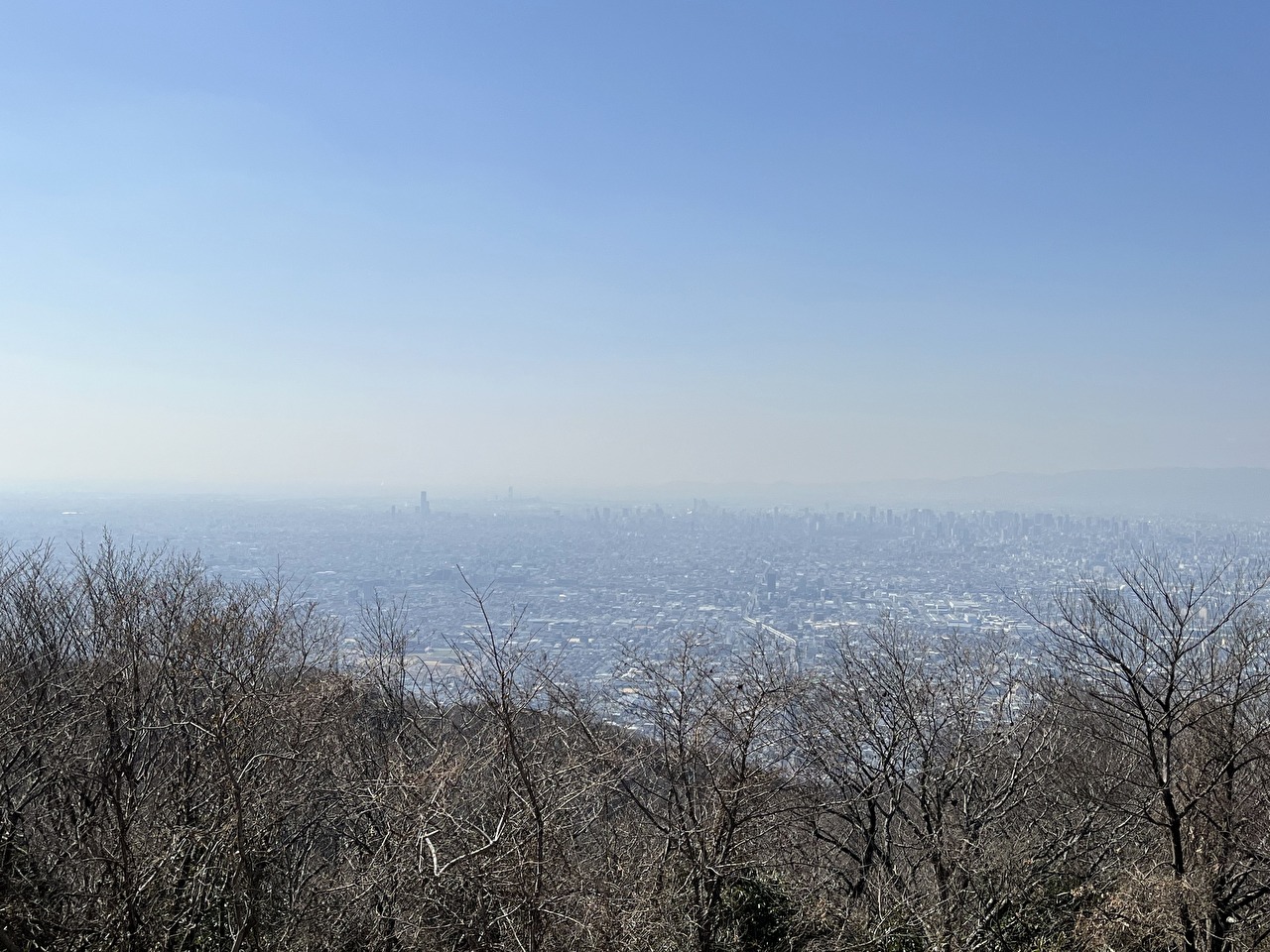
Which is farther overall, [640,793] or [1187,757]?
[640,793]

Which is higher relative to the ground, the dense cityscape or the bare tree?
the bare tree

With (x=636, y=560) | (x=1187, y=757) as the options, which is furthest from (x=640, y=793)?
(x=636, y=560)

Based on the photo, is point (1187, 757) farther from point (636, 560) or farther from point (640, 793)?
point (636, 560)

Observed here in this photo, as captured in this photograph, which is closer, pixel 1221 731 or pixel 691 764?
pixel 691 764

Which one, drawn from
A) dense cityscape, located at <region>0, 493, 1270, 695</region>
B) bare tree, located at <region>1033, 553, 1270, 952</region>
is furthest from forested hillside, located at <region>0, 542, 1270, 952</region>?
dense cityscape, located at <region>0, 493, 1270, 695</region>

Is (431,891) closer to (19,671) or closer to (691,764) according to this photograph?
(691,764)

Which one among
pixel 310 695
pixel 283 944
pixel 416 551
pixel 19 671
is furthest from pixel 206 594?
pixel 416 551

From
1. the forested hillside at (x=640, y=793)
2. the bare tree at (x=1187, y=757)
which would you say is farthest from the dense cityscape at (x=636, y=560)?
the bare tree at (x=1187, y=757)

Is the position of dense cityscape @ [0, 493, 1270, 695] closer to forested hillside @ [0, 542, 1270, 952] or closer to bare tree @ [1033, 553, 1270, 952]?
forested hillside @ [0, 542, 1270, 952]
